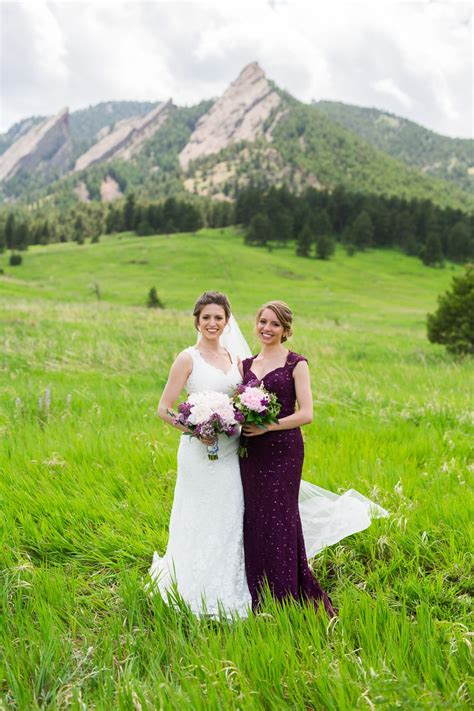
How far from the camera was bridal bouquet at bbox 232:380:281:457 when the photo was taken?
11.9 feet

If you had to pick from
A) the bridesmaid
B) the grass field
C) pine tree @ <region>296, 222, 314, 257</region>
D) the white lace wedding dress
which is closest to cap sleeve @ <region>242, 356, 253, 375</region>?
the bridesmaid

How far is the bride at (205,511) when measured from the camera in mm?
3945

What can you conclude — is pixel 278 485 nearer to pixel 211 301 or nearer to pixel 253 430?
pixel 253 430

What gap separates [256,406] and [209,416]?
37 centimetres

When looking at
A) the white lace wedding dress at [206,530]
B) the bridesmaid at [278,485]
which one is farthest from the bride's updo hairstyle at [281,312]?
the white lace wedding dress at [206,530]

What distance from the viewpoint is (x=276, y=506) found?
3998 millimetres

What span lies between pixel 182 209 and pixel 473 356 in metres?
87.0

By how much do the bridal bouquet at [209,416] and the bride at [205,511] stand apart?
176mm

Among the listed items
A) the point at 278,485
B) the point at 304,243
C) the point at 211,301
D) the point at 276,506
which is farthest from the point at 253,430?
the point at 304,243

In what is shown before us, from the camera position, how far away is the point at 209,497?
409 centimetres

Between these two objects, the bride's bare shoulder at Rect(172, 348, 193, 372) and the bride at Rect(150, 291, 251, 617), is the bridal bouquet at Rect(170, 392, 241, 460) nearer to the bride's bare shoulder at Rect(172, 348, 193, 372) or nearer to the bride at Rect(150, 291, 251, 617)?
the bride at Rect(150, 291, 251, 617)

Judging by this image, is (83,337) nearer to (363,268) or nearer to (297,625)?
(297,625)

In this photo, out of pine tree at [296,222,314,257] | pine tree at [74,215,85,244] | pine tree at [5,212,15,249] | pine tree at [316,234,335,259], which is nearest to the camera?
pine tree at [316,234,335,259]

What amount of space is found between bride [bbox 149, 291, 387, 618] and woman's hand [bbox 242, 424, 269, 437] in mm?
297
